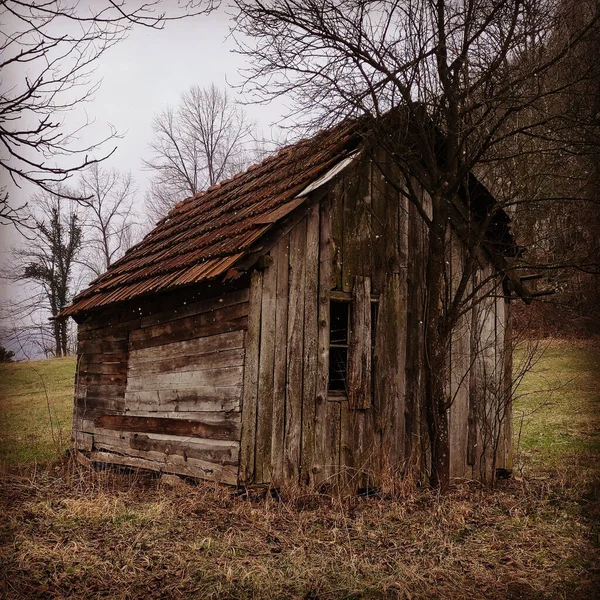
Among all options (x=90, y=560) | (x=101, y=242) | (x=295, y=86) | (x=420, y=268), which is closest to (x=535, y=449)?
(x=420, y=268)

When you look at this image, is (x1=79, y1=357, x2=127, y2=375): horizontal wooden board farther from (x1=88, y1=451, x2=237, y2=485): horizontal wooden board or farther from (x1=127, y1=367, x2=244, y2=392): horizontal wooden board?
(x1=88, y1=451, x2=237, y2=485): horizontal wooden board

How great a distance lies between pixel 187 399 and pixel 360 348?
8.11 feet

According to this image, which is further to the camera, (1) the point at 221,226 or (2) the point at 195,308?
(1) the point at 221,226

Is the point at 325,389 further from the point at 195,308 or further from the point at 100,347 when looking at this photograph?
the point at 100,347

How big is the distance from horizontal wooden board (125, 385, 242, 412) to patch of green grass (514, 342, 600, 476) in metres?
3.87

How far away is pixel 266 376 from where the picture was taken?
24.9 ft

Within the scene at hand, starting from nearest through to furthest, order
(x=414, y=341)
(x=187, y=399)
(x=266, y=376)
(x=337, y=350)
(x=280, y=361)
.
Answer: (x=266, y=376) < (x=280, y=361) < (x=187, y=399) < (x=414, y=341) < (x=337, y=350)

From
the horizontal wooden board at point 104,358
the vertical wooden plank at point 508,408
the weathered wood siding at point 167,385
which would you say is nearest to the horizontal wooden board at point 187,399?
the weathered wood siding at point 167,385

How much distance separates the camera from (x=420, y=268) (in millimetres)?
9008

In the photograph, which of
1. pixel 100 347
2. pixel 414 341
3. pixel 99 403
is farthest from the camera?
pixel 100 347

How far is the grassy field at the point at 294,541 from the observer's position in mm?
4875

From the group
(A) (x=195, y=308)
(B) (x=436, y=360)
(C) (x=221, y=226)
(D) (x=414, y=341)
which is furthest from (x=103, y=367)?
(B) (x=436, y=360)

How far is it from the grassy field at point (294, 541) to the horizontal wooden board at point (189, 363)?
60.0 inches

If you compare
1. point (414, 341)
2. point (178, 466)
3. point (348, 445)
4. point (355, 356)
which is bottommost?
point (178, 466)
